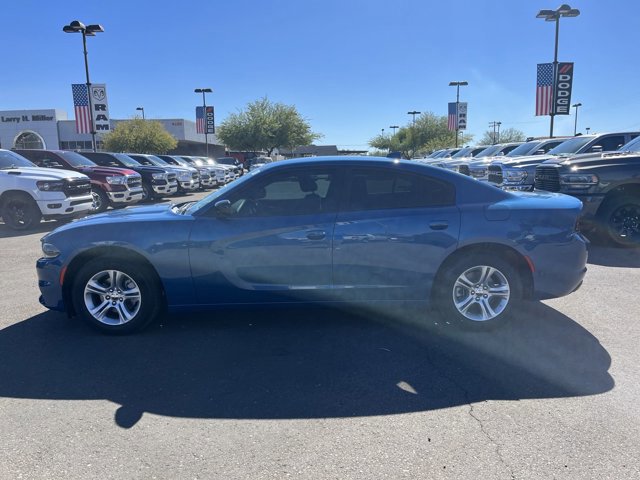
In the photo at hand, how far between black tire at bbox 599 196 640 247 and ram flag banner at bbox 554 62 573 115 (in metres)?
13.6

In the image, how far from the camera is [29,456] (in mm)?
2742

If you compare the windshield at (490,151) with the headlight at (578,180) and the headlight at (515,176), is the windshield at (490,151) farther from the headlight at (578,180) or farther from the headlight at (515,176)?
the headlight at (578,180)

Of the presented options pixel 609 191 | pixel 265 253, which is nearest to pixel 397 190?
pixel 265 253

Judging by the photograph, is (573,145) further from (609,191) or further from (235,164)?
(235,164)

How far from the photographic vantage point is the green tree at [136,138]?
38969mm

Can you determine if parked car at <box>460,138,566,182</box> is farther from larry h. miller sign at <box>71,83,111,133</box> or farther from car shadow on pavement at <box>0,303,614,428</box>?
larry h. miller sign at <box>71,83,111,133</box>

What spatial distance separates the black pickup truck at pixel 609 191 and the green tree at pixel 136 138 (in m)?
36.8

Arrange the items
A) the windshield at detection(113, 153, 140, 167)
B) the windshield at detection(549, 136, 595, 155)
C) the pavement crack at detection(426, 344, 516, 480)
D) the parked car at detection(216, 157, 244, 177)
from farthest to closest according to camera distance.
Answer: the parked car at detection(216, 157, 244, 177) → the windshield at detection(113, 153, 140, 167) → the windshield at detection(549, 136, 595, 155) → the pavement crack at detection(426, 344, 516, 480)

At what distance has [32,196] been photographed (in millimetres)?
10617

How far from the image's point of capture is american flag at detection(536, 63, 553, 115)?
1983cm

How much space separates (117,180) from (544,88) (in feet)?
55.5

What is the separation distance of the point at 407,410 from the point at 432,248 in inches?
63.2

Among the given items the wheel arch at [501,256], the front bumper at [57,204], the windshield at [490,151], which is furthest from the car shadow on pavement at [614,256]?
the windshield at [490,151]

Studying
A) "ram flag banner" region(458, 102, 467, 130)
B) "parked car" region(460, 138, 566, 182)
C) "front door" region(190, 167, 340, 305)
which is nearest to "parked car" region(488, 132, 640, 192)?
"parked car" region(460, 138, 566, 182)
